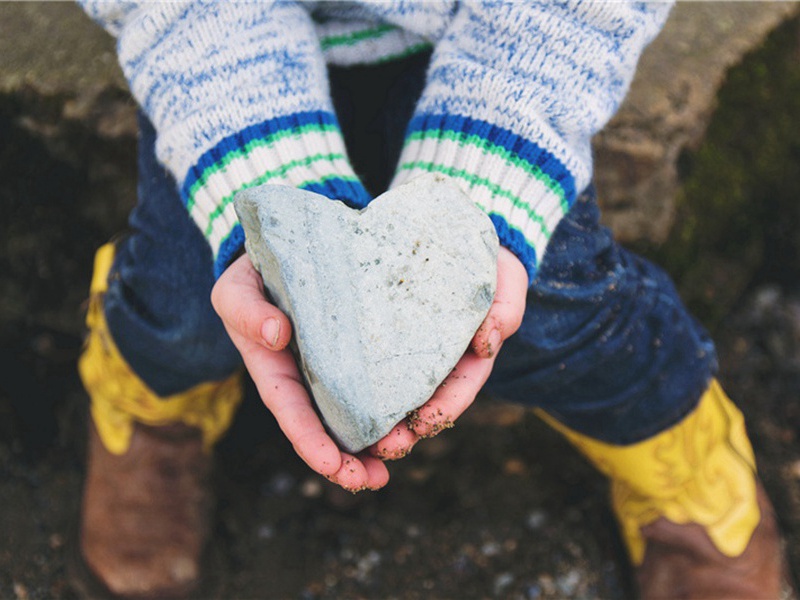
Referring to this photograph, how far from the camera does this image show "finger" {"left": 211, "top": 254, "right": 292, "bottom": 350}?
3.14ft

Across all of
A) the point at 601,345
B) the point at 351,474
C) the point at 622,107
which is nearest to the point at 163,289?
the point at 351,474

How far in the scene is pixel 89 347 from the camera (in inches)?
65.9

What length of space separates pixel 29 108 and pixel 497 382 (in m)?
1.20

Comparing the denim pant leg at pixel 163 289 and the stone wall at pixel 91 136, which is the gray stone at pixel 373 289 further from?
the stone wall at pixel 91 136

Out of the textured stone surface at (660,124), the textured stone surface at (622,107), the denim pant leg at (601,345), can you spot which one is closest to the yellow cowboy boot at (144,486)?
the textured stone surface at (622,107)

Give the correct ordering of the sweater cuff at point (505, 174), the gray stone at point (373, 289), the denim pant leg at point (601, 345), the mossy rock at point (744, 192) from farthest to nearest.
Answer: the mossy rock at point (744, 192) < the denim pant leg at point (601, 345) < the sweater cuff at point (505, 174) < the gray stone at point (373, 289)

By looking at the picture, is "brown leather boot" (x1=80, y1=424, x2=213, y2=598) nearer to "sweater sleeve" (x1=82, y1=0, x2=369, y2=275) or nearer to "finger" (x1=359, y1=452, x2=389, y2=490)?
"sweater sleeve" (x1=82, y1=0, x2=369, y2=275)

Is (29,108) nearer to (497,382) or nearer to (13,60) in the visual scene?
(13,60)

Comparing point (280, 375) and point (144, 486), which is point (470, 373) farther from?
point (144, 486)

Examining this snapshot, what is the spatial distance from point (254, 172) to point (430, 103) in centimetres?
28

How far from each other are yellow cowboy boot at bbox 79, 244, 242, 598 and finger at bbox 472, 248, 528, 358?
78cm

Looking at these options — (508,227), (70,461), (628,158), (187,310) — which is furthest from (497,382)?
(70,461)

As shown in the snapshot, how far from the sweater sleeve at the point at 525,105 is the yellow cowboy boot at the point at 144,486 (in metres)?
0.77

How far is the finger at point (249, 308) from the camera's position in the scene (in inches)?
37.7
